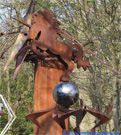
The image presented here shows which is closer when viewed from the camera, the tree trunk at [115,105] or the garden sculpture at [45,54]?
the garden sculpture at [45,54]

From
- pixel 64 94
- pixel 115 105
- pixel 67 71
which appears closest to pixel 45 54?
pixel 67 71

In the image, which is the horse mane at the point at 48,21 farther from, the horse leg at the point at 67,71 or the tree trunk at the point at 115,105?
the tree trunk at the point at 115,105

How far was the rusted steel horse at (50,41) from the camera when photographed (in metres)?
Answer: 4.37

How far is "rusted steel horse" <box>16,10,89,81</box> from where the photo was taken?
437 centimetres

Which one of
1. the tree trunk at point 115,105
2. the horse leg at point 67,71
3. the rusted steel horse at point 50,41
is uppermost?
the rusted steel horse at point 50,41

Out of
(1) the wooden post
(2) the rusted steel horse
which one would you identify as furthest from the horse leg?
→ (1) the wooden post

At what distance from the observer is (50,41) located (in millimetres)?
4496

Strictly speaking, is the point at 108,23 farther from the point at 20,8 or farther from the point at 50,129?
the point at 20,8

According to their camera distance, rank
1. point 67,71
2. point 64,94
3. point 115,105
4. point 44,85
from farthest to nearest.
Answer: point 115,105
point 44,85
point 67,71
point 64,94

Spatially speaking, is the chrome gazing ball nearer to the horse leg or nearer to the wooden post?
the horse leg

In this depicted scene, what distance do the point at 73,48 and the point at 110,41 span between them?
2.59 m

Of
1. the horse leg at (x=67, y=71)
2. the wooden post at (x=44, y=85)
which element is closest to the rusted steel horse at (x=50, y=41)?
the horse leg at (x=67, y=71)

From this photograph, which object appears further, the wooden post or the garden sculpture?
the wooden post

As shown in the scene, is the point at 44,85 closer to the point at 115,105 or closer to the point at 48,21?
the point at 48,21
